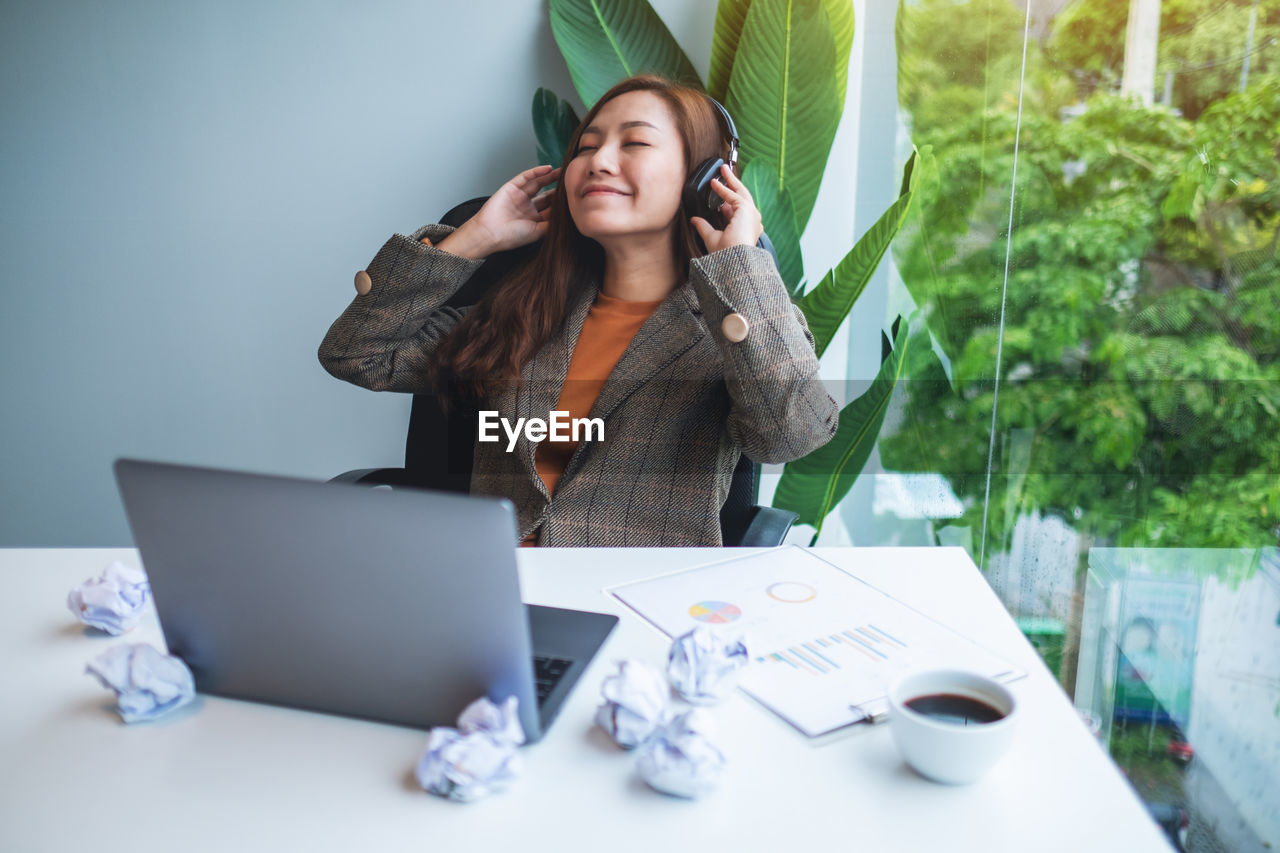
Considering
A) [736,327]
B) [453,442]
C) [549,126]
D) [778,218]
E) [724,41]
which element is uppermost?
[724,41]

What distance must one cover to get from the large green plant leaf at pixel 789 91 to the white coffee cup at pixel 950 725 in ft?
4.40

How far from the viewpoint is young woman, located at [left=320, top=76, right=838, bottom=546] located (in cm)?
117

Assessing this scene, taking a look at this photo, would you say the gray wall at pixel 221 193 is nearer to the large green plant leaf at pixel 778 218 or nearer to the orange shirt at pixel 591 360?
the large green plant leaf at pixel 778 218

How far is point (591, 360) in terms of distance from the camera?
4.47 ft

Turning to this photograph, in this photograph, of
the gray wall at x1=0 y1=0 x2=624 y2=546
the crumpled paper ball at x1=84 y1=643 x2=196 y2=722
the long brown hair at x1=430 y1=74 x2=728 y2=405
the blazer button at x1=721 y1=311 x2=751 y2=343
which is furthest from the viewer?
the gray wall at x1=0 y1=0 x2=624 y2=546

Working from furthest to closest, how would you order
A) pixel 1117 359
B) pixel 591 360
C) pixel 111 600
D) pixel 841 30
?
pixel 841 30
pixel 1117 359
pixel 591 360
pixel 111 600

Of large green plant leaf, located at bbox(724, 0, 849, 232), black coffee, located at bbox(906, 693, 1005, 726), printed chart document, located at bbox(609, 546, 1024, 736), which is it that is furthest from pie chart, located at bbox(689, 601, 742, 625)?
large green plant leaf, located at bbox(724, 0, 849, 232)

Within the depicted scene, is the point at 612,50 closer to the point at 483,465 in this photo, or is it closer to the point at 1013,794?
the point at 483,465

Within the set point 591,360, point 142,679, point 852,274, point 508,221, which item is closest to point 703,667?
point 142,679

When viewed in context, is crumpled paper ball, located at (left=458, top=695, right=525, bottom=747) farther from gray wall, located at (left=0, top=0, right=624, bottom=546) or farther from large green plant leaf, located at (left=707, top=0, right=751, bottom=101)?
gray wall, located at (left=0, top=0, right=624, bottom=546)

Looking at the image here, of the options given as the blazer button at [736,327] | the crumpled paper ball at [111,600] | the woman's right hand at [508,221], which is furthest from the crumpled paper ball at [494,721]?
the woman's right hand at [508,221]

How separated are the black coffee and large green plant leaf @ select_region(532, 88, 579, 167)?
56.9 inches

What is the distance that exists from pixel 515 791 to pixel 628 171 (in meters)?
0.95

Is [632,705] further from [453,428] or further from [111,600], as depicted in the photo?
[453,428]
